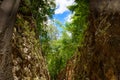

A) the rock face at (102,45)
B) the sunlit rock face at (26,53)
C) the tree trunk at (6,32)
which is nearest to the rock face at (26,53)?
the sunlit rock face at (26,53)

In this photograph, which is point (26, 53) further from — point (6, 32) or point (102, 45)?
point (6, 32)

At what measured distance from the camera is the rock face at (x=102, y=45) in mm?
9656

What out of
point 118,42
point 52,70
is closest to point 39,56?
point 118,42

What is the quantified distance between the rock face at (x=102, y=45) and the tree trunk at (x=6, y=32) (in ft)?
13.0

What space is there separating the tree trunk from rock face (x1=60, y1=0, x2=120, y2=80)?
395cm

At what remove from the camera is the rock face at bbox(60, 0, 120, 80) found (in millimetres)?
9656

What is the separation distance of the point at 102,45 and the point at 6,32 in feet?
14.4

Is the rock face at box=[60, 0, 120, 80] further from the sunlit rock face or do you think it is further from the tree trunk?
the tree trunk

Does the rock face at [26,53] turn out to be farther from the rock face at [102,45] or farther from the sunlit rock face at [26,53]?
the rock face at [102,45]

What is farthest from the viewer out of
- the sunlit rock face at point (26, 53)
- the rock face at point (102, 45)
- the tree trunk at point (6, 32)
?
the sunlit rock face at point (26, 53)

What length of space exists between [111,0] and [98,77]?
114 inches

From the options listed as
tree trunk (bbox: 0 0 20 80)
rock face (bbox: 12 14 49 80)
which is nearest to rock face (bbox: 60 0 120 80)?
rock face (bbox: 12 14 49 80)

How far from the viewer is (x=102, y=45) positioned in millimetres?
10117

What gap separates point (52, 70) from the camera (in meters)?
40.0
